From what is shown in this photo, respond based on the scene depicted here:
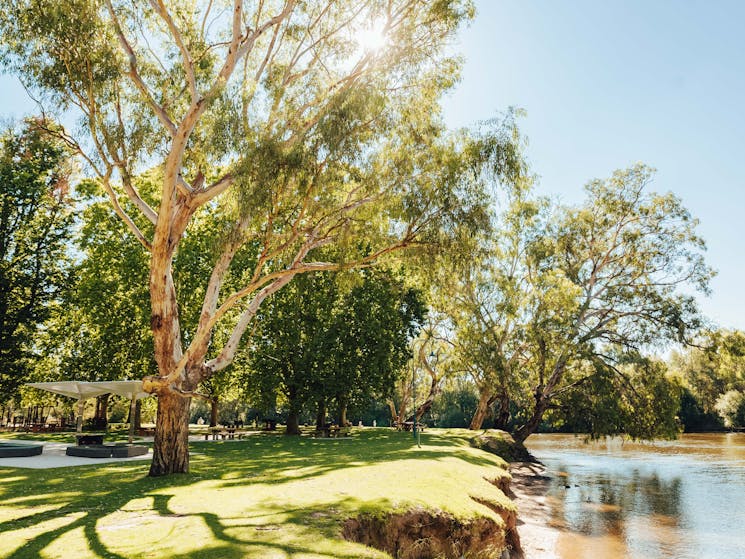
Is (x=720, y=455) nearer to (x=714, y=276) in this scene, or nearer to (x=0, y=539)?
(x=714, y=276)

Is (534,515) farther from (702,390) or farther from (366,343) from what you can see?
(702,390)

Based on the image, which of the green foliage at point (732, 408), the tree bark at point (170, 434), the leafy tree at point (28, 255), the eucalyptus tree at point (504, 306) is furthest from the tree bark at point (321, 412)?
the green foliage at point (732, 408)

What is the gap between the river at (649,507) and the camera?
1306 centimetres

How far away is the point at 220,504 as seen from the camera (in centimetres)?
913

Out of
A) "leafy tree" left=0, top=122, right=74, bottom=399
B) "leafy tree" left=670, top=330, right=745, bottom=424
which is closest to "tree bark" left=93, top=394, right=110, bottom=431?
"leafy tree" left=0, top=122, right=74, bottom=399

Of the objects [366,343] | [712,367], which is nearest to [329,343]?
[366,343]

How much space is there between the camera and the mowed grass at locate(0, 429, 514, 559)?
664cm

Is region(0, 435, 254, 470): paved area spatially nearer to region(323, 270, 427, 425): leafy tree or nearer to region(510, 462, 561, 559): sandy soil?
region(510, 462, 561, 559): sandy soil

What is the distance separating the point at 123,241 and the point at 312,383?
45.6ft

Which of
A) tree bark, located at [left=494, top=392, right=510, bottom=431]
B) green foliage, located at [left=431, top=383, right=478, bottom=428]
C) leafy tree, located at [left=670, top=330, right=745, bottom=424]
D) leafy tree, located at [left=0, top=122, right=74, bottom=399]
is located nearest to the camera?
leafy tree, located at [left=0, top=122, right=74, bottom=399]

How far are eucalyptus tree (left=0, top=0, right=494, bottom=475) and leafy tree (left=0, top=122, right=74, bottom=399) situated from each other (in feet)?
49.0

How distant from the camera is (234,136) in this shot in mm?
12625

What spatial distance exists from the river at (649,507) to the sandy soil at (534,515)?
0.28 meters

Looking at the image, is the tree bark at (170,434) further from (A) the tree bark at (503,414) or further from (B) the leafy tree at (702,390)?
(B) the leafy tree at (702,390)
